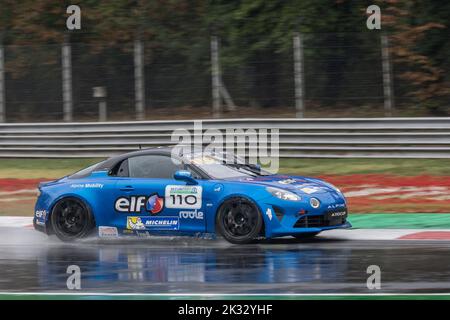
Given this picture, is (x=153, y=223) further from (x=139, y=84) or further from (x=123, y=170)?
(x=139, y=84)

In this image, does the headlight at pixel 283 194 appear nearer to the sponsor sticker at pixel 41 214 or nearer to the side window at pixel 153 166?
the side window at pixel 153 166

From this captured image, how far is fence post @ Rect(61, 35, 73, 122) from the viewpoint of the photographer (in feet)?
82.1

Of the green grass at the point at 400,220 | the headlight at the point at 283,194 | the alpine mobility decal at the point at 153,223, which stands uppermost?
the headlight at the point at 283,194

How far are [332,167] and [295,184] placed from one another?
850cm

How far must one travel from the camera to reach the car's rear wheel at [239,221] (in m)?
13.1

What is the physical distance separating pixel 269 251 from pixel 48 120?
1415 centimetres

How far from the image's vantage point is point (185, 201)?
13562 millimetres

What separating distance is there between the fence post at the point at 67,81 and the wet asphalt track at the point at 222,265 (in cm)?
1101

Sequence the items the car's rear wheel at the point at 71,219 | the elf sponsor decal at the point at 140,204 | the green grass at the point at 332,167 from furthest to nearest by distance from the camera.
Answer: the green grass at the point at 332,167
the car's rear wheel at the point at 71,219
the elf sponsor decal at the point at 140,204

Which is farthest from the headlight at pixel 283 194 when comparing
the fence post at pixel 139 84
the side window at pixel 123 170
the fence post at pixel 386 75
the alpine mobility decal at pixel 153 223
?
the fence post at pixel 139 84

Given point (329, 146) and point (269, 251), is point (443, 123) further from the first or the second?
point (269, 251)

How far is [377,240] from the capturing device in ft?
44.7

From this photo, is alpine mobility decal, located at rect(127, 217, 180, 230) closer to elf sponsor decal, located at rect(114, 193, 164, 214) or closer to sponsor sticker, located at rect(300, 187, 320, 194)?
elf sponsor decal, located at rect(114, 193, 164, 214)
